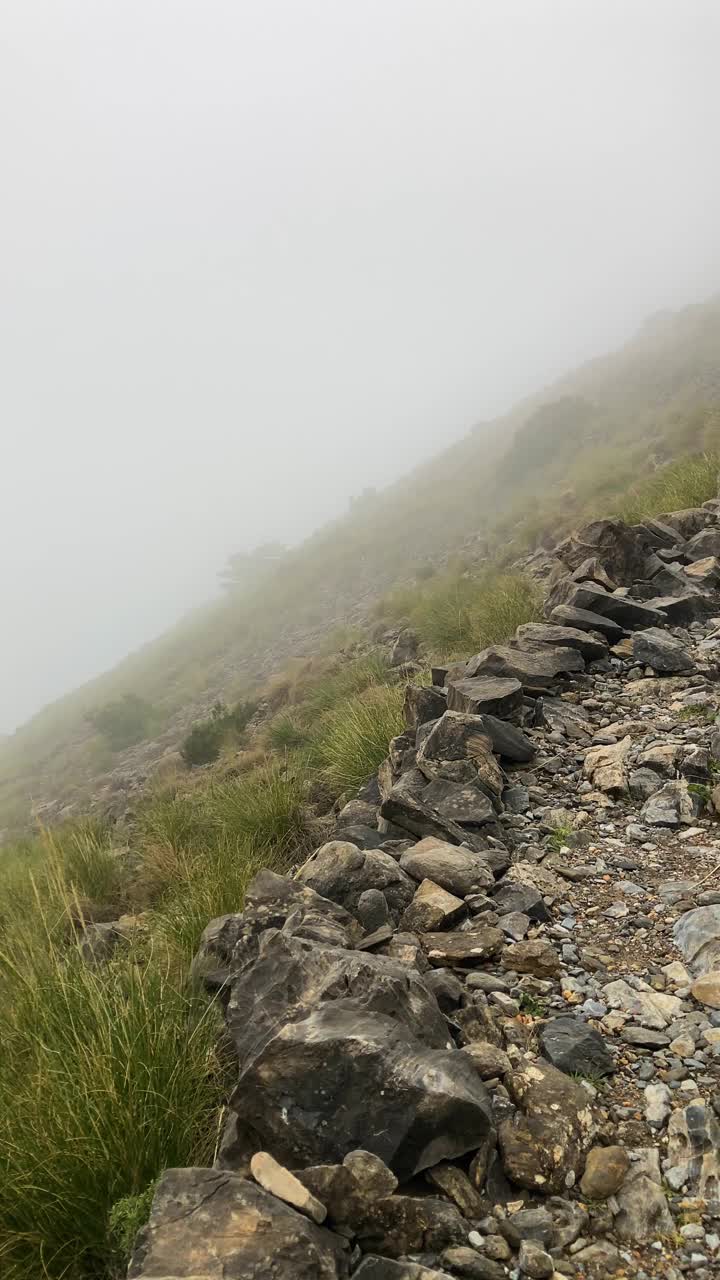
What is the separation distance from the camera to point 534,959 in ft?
11.0

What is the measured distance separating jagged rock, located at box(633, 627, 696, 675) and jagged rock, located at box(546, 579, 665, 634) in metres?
0.46

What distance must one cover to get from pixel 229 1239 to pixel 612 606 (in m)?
6.69

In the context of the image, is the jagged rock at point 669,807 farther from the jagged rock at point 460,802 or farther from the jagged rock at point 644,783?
the jagged rock at point 460,802

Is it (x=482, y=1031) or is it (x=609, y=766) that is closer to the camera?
(x=482, y=1031)

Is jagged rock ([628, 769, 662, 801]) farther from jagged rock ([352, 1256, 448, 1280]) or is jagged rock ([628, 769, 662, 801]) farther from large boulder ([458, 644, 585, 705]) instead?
jagged rock ([352, 1256, 448, 1280])

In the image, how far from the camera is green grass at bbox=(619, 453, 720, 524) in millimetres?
11141

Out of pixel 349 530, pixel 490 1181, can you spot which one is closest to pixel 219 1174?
pixel 490 1181

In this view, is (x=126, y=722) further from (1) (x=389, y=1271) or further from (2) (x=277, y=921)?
(1) (x=389, y=1271)

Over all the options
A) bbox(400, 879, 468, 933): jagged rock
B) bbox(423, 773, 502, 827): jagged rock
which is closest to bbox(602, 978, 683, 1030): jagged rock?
bbox(400, 879, 468, 933): jagged rock

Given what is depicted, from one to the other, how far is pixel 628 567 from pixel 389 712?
3.67 m

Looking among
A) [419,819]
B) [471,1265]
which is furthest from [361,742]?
[471,1265]

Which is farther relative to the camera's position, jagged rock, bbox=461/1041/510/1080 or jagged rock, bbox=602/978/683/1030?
jagged rock, bbox=602/978/683/1030

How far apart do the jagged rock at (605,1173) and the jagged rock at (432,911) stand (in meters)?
1.48

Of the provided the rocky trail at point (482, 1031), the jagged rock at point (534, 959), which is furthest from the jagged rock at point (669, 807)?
the jagged rock at point (534, 959)
